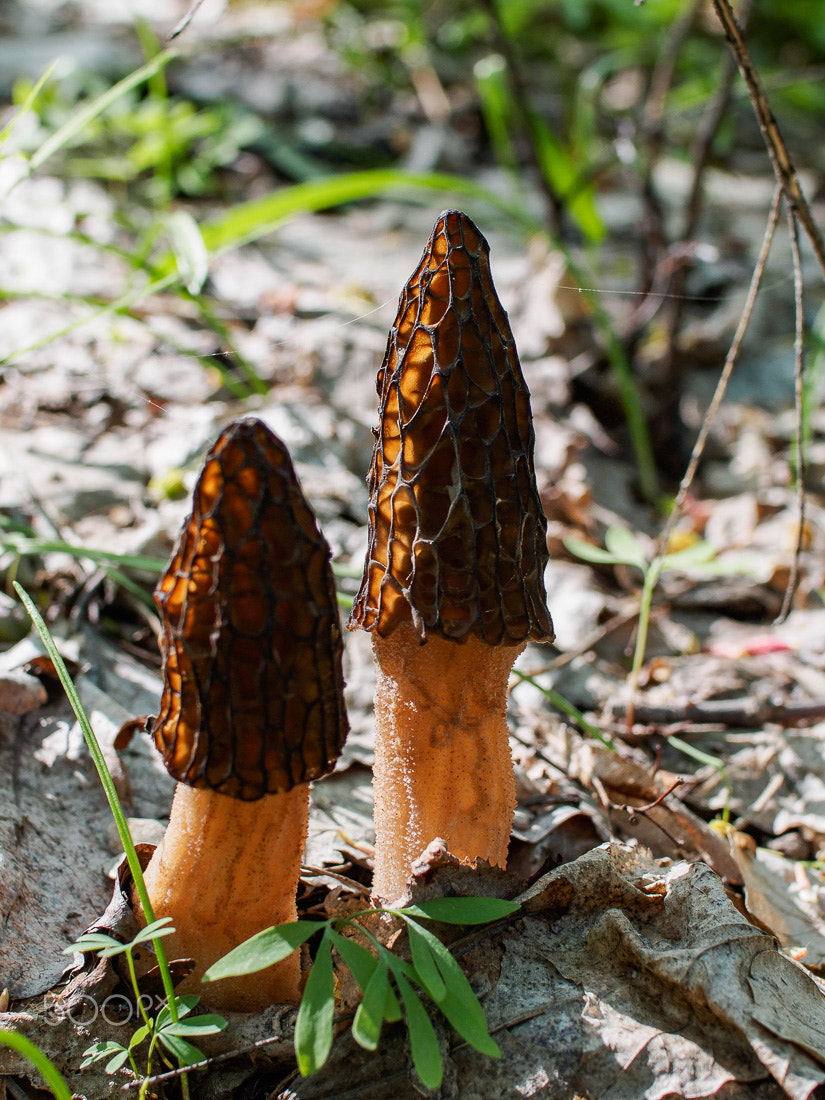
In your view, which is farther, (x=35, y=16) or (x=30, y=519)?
(x=35, y=16)

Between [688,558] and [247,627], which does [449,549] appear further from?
[688,558]

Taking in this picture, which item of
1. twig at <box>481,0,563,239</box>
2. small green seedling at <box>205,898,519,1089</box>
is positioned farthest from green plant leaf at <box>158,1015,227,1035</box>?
twig at <box>481,0,563,239</box>

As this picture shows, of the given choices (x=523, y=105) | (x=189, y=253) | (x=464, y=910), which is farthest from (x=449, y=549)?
(x=523, y=105)

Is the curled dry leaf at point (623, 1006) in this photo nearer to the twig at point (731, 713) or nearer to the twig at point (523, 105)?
the twig at point (731, 713)

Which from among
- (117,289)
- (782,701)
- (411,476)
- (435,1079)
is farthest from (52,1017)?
(117,289)

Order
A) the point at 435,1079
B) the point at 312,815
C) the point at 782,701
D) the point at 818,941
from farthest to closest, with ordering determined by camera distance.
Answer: the point at 782,701
the point at 312,815
the point at 818,941
the point at 435,1079

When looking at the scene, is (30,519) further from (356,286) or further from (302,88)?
(302,88)
